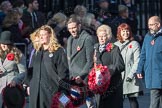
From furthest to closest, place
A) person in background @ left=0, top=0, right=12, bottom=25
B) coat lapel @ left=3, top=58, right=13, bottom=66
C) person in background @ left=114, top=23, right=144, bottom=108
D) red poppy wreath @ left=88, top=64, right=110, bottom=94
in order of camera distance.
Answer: person in background @ left=0, top=0, right=12, bottom=25, person in background @ left=114, top=23, right=144, bottom=108, coat lapel @ left=3, top=58, right=13, bottom=66, red poppy wreath @ left=88, top=64, right=110, bottom=94

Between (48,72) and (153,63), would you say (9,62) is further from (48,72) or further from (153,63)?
(153,63)

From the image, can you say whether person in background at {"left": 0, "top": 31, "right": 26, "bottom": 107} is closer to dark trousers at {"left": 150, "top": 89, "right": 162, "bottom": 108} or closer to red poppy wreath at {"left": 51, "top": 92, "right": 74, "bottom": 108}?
red poppy wreath at {"left": 51, "top": 92, "right": 74, "bottom": 108}

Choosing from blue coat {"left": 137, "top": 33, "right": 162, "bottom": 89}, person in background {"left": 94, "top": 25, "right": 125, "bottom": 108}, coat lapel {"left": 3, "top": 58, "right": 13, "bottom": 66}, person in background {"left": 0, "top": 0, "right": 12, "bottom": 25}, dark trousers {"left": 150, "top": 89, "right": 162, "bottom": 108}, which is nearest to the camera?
person in background {"left": 94, "top": 25, "right": 125, "bottom": 108}

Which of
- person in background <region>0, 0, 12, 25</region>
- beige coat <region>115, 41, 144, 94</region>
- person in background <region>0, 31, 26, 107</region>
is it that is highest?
person in background <region>0, 0, 12, 25</region>

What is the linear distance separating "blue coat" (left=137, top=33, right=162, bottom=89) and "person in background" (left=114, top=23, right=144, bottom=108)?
14.8 inches

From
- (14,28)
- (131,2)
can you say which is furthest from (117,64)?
(131,2)

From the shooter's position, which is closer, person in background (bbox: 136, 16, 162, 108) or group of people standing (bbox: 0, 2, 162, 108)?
group of people standing (bbox: 0, 2, 162, 108)

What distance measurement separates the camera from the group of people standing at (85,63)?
33.8ft

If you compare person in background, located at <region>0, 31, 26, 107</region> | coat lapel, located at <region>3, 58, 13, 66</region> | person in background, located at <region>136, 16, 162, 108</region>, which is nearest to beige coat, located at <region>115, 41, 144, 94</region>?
person in background, located at <region>136, 16, 162, 108</region>

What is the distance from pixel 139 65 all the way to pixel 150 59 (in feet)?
0.78

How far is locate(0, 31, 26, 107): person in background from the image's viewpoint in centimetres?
1137

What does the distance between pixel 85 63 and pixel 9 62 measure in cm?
140

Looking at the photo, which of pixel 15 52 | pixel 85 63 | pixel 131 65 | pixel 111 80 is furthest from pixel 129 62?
pixel 15 52

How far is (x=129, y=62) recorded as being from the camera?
12836 millimetres
